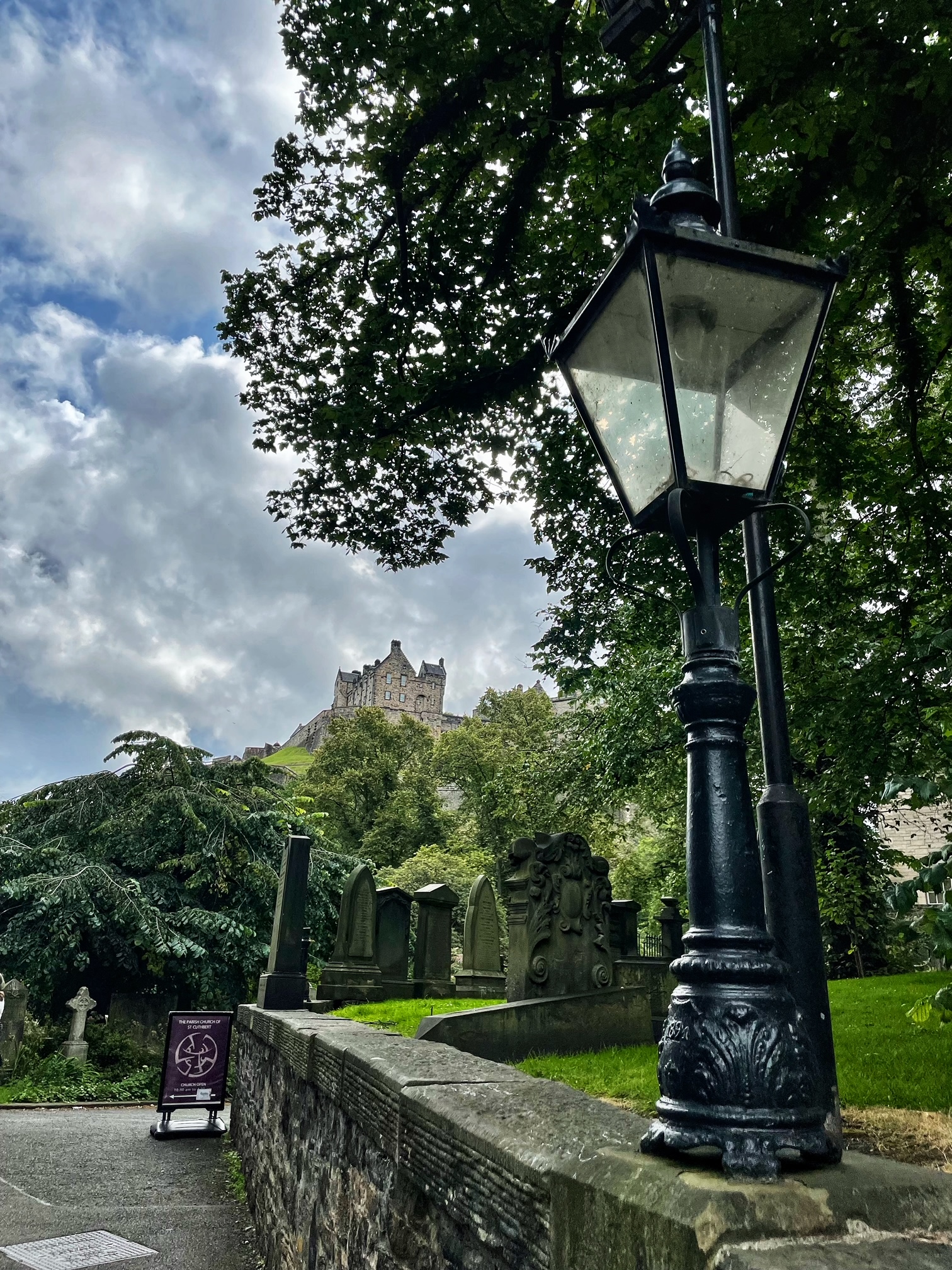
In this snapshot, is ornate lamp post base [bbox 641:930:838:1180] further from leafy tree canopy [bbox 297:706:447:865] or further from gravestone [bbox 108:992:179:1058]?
leafy tree canopy [bbox 297:706:447:865]

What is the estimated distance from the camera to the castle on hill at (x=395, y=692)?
118 m

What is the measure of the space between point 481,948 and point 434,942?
72cm

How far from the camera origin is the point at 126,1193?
24.0 ft

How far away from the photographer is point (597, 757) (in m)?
17.2

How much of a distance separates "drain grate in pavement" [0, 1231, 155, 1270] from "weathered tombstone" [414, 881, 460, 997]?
20.6ft

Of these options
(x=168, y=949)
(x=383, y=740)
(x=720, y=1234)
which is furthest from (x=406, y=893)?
(x=383, y=740)

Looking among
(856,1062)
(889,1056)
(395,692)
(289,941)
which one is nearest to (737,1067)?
(856,1062)

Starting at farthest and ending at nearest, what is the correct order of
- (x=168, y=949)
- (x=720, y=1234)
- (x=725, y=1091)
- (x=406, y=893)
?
(x=168, y=949), (x=406, y=893), (x=725, y=1091), (x=720, y=1234)

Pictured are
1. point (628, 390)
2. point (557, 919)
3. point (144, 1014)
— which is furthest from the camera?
point (144, 1014)

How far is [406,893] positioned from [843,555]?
24.7ft

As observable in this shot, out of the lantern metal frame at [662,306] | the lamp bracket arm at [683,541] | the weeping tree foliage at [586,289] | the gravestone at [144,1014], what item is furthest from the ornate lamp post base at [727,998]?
the gravestone at [144,1014]

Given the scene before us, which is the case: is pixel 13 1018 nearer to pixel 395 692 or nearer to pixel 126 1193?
pixel 126 1193

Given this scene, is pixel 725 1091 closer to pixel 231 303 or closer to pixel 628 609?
pixel 231 303

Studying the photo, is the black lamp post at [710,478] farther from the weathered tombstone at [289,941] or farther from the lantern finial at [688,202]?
the weathered tombstone at [289,941]
